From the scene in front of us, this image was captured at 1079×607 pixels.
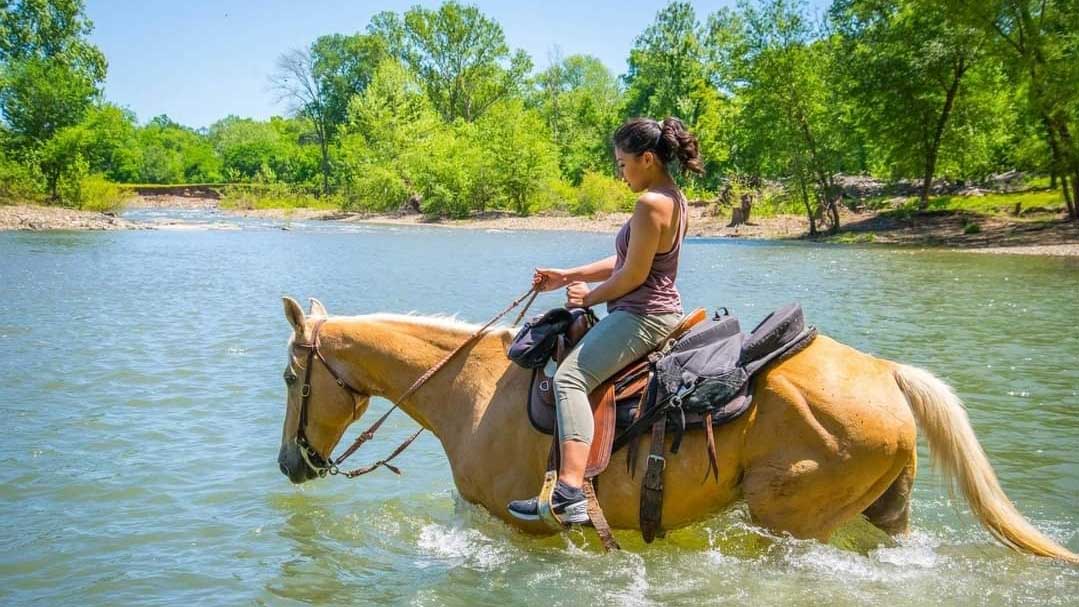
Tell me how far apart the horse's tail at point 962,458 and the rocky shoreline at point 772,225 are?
1022 inches

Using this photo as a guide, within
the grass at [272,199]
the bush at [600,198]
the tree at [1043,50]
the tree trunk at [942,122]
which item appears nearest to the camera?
the tree at [1043,50]

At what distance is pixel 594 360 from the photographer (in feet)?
15.6

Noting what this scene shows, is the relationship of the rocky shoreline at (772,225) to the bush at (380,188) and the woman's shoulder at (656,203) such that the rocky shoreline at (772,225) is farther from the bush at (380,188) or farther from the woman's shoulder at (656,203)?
the woman's shoulder at (656,203)

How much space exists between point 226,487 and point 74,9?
238 feet

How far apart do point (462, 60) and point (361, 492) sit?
278 ft

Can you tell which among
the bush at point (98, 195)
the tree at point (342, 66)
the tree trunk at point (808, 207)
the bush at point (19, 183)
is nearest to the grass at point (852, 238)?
the tree trunk at point (808, 207)

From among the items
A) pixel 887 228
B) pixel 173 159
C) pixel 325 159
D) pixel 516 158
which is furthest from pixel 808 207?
pixel 173 159

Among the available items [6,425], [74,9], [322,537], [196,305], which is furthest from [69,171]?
[322,537]

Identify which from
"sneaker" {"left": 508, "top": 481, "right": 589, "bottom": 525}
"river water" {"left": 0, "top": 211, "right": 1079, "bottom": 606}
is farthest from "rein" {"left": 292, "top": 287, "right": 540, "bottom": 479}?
"sneaker" {"left": 508, "top": 481, "right": 589, "bottom": 525}

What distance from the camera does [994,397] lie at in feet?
32.4

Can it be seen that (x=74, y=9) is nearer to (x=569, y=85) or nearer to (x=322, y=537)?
(x=569, y=85)

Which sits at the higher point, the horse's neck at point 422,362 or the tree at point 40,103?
the tree at point 40,103

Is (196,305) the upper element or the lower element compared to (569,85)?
lower

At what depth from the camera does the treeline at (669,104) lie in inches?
1351
